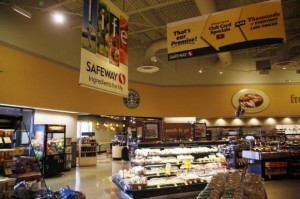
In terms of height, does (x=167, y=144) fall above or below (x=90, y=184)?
above

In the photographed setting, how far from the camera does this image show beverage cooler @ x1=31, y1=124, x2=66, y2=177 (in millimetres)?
10031

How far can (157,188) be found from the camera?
241 inches

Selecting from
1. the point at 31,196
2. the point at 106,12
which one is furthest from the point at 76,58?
the point at 31,196

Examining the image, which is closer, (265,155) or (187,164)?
(187,164)

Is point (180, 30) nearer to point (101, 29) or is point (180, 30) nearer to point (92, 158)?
point (101, 29)

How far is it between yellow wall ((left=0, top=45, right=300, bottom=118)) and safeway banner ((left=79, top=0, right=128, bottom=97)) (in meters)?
5.31

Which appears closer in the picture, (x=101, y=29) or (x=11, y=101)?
(x=101, y=29)

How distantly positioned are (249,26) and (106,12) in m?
2.78

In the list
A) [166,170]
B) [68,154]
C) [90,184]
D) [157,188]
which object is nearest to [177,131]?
[166,170]

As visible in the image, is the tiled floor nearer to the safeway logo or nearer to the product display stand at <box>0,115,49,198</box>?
the product display stand at <box>0,115,49,198</box>

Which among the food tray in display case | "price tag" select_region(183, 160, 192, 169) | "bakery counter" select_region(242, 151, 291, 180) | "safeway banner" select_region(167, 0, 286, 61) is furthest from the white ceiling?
"price tag" select_region(183, 160, 192, 169)

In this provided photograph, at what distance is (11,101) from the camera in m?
8.35

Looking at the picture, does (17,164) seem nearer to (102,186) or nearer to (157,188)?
(157,188)

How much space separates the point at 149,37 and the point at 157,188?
379 inches
